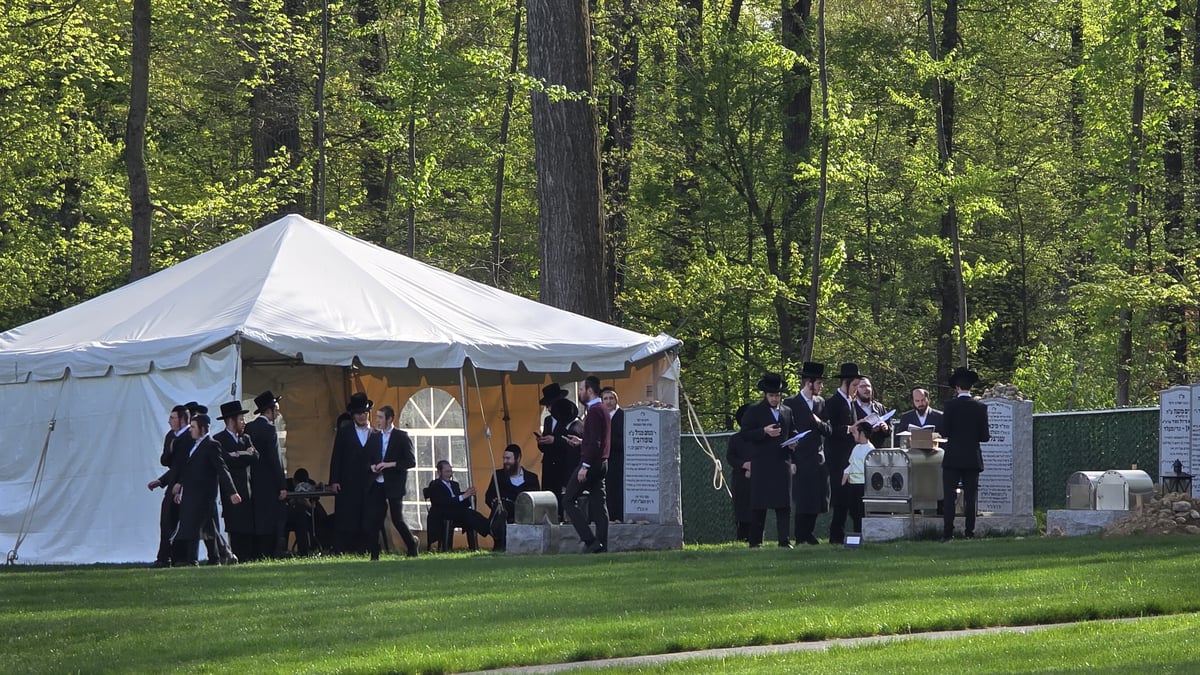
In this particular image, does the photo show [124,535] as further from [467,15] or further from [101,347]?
[467,15]

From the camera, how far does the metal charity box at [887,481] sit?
716 inches

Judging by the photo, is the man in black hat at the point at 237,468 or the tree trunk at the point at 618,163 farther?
the tree trunk at the point at 618,163

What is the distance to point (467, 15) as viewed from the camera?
122 ft

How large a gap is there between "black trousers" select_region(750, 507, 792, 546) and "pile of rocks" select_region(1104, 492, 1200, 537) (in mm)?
2975

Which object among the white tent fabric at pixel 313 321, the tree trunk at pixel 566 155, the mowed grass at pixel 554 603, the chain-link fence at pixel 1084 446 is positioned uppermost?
the tree trunk at pixel 566 155

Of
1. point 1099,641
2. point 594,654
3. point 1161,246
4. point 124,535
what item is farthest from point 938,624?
point 1161,246

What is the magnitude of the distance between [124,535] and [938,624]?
1149cm

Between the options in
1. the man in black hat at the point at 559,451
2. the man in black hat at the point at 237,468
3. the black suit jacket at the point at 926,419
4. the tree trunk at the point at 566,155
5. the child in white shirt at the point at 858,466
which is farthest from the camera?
the tree trunk at the point at 566,155

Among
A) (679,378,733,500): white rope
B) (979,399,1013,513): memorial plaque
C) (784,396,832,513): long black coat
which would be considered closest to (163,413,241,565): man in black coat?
(679,378,733,500): white rope

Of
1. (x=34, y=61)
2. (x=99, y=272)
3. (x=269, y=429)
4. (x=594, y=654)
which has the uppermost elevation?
(x=34, y=61)

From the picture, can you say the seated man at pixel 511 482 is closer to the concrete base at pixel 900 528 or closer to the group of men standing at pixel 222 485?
the group of men standing at pixel 222 485

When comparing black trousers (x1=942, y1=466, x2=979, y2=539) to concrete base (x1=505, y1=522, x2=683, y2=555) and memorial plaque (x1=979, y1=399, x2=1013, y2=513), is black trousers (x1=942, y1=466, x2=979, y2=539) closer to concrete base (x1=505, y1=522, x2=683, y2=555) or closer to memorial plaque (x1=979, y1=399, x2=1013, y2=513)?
memorial plaque (x1=979, y1=399, x2=1013, y2=513)

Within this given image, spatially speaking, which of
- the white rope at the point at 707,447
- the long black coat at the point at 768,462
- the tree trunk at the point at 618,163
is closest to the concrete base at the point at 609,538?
the long black coat at the point at 768,462

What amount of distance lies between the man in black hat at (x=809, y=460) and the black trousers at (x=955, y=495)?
4.14 ft
